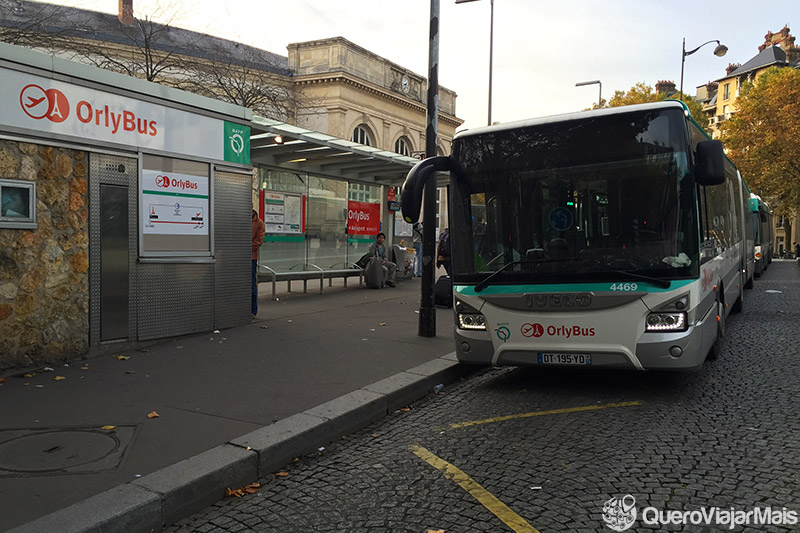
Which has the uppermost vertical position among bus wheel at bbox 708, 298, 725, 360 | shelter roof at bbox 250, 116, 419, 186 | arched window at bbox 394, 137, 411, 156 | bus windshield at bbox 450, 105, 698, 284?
arched window at bbox 394, 137, 411, 156

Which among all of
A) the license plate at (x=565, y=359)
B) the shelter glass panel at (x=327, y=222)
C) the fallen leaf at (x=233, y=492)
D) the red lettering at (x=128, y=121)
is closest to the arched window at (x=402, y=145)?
the shelter glass panel at (x=327, y=222)

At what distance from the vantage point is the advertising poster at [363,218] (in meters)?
16.2

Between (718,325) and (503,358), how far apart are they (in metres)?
3.00

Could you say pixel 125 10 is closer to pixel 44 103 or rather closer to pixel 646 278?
pixel 44 103

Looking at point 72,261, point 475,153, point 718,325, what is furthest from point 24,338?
point 718,325

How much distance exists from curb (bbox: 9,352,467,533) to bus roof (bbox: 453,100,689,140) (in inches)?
103

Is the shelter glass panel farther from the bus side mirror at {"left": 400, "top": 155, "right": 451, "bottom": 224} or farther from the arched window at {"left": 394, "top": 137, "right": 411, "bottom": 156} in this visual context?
the arched window at {"left": 394, "top": 137, "right": 411, "bottom": 156}

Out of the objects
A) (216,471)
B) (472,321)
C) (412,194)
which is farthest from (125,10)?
(216,471)

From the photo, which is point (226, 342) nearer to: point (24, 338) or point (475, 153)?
point (24, 338)

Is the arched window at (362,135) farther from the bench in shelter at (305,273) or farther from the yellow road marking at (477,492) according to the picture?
the yellow road marking at (477,492)

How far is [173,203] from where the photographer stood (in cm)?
812

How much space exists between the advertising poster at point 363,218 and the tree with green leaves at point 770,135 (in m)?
35.2

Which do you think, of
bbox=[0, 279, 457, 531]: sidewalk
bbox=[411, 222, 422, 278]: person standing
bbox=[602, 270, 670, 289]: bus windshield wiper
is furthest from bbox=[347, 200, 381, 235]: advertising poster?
bbox=[602, 270, 670, 289]: bus windshield wiper

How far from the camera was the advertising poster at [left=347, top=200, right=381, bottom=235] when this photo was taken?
16156 millimetres
